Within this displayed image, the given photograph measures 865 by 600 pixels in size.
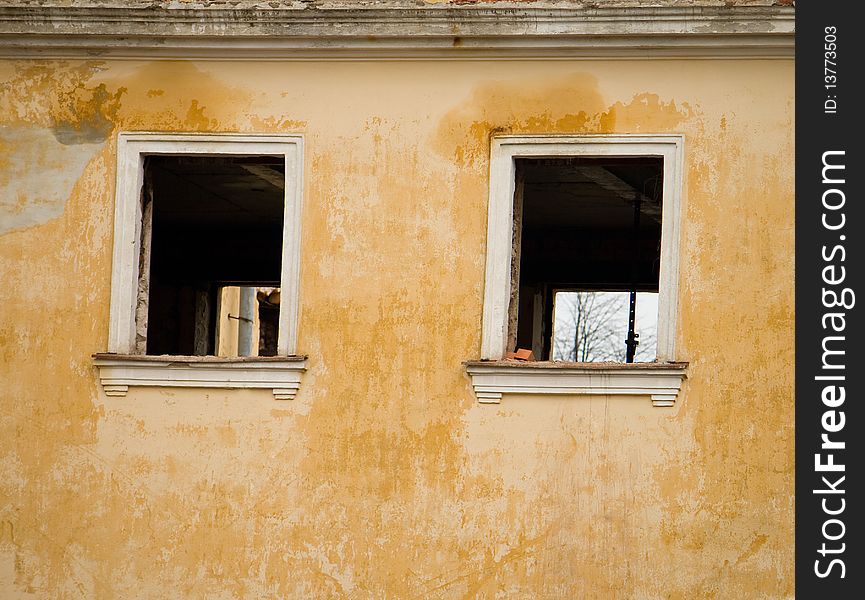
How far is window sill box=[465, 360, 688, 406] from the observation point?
353 inches

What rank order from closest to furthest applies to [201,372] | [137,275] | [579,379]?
[579,379] → [201,372] → [137,275]

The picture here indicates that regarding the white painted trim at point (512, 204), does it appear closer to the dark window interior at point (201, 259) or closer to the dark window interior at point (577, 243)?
the dark window interior at point (577, 243)

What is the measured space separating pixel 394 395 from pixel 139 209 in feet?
7.22

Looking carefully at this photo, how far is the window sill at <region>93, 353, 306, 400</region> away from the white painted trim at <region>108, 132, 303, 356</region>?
0.38 ft

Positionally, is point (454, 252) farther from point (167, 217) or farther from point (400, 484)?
point (167, 217)

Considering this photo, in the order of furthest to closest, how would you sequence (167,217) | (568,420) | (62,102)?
(167,217), (62,102), (568,420)

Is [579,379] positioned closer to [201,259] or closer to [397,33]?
[397,33]

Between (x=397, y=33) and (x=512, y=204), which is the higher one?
(x=397, y=33)

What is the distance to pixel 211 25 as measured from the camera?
9.49 metres

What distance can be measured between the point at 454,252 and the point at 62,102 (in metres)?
2.92

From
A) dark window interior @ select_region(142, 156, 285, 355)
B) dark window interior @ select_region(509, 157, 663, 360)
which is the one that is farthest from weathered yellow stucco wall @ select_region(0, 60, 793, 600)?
dark window interior @ select_region(142, 156, 285, 355)

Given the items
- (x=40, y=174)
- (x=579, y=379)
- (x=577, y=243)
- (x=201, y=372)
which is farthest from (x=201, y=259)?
(x=579, y=379)

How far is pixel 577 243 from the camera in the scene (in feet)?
49.9
